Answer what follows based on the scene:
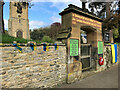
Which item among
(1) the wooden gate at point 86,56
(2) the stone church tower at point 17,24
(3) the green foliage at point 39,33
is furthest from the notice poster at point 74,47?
(2) the stone church tower at point 17,24

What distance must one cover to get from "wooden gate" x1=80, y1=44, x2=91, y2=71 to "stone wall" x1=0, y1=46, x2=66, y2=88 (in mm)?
2004

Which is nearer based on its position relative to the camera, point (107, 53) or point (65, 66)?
point (65, 66)

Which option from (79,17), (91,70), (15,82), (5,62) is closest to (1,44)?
(5,62)

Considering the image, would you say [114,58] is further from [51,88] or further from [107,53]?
[51,88]

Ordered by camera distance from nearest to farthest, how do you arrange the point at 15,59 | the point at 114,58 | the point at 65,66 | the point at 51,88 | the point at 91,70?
the point at 15,59, the point at 51,88, the point at 65,66, the point at 91,70, the point at 114,58

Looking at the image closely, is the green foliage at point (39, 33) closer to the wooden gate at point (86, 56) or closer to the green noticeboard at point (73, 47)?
the wooden gate at point (86, 56)

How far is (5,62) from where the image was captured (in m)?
2.97

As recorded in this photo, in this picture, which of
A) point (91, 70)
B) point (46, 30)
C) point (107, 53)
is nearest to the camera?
point (91, 70)

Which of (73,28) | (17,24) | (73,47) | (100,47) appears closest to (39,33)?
(17,24)

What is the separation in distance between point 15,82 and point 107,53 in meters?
7.52

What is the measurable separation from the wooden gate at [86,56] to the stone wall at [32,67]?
6.57ft

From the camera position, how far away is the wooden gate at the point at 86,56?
6.15m

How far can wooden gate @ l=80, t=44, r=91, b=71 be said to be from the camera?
20.2ft

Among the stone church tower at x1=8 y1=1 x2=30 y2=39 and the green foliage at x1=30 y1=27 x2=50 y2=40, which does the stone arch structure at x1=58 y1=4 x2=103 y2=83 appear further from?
the stone church tower at x1=8 y1=1 x2=30 y2=39
